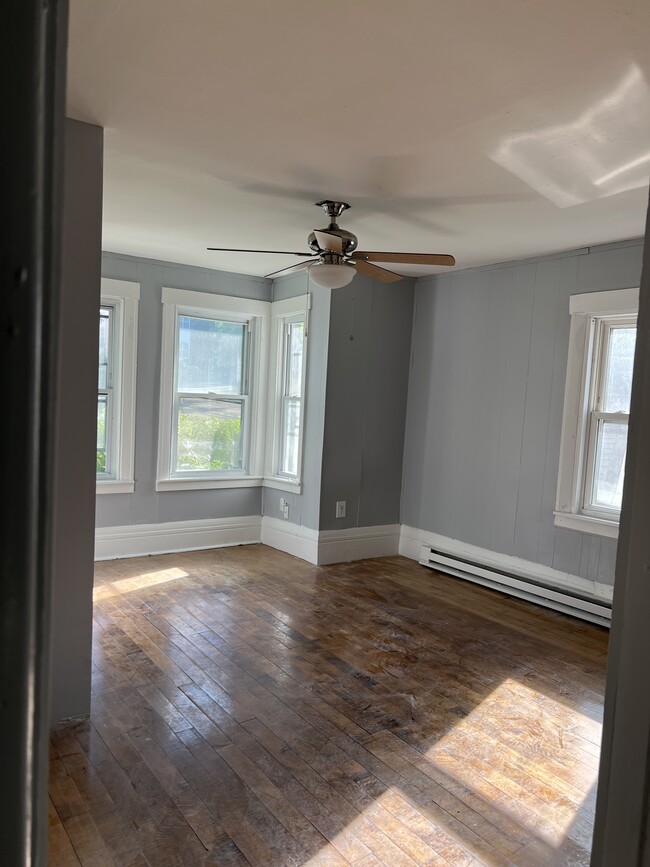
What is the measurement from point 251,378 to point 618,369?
10.3 ft

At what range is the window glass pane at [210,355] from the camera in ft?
18.2

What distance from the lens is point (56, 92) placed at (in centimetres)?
39

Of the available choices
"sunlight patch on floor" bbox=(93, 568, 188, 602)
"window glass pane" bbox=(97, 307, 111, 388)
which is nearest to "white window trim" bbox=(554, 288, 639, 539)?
"sunlight patch on floor" bbox=(93, 568, 188, 602)

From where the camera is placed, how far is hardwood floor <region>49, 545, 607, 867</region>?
81.5 inches

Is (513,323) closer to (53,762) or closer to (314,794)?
(314,794)

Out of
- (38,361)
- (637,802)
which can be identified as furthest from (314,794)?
(38,361)

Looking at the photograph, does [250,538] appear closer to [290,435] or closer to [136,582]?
[290,435]

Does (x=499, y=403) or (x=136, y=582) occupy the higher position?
(x=499, y=403)

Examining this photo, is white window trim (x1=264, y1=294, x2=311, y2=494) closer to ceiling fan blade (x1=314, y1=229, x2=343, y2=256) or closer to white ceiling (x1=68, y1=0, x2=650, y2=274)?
white ceiling (x1=68, y1=0, x2=650, y2=274)

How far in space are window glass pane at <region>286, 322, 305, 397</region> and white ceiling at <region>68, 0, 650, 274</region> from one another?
1918 mm

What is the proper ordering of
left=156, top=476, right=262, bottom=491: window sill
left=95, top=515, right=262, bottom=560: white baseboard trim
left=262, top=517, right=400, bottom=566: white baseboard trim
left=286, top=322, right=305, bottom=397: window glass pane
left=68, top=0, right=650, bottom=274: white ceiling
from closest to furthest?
left=68, top=0, right=650, bottom=274: white ceiling < left=95, top=515, right=262, bottom=560: white baseboard trim < left=262, top=517, right=400, bottom=566: white baseboard trim < left=156, top=476, right=262, bottom=491: window sill < left=286, top=322, right=305, bottom=397: window glass pane

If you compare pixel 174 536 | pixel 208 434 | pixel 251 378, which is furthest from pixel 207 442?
pixel 174 536

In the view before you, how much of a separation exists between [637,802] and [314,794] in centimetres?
187

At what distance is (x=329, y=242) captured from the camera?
3.22 meters
